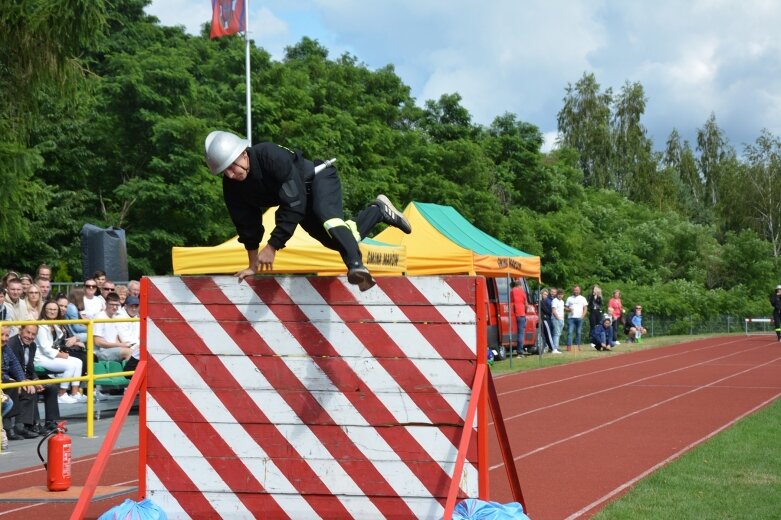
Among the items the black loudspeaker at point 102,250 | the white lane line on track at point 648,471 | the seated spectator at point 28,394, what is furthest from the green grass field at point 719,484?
the black loudspeaker at point 102,250

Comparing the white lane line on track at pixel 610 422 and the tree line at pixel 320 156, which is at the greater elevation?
the tree line at pixel 320 156

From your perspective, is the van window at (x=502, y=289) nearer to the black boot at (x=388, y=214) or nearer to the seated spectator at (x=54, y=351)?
the seated spectator at (x=54, y=351)

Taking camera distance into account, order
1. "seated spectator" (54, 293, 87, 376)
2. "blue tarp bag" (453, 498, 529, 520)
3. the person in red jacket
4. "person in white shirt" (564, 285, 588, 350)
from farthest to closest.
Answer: "person in white shirt" (564, 285, 588, 350) → the person in red jacket → "seated spectator" (54, 293, 87, 376) → "blue tarp bag" (453, 498, 529, 520)

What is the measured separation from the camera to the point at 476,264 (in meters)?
23.8

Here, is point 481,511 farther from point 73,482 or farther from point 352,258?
point 73,482

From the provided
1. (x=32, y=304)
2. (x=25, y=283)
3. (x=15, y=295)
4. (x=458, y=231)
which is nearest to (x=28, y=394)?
(x=32, y=304)

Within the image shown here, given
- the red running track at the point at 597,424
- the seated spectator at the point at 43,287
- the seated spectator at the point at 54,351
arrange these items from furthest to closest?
the seated spectator at the point at 43,287, the seated spectator at the point at 54,351, the red running track at the point at 597,424

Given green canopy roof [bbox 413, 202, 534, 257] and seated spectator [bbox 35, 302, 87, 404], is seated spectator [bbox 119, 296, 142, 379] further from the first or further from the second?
green canopy roof [bbox 413, 202, 534, 257]

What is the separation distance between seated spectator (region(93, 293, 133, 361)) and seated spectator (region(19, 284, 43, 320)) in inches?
41.7

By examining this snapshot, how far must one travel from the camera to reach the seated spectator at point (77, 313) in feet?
50.0

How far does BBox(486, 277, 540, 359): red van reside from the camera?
27750 mm

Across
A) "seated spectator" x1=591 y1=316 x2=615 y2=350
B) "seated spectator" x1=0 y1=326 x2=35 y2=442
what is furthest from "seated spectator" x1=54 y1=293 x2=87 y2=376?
"seated spectator" x1=591 y1=316 x2=615 y2=350

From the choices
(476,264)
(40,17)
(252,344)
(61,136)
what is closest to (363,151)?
(61,136)

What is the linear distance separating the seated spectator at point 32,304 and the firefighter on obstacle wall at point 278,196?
815cm
